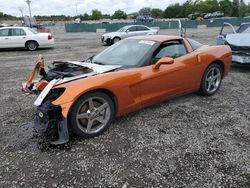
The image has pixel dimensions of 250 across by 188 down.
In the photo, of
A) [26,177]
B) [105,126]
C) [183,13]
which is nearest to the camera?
[26,177]

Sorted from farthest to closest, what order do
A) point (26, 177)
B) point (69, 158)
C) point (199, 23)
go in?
point (199, 23) → point (69, 158) → point (26, 177)

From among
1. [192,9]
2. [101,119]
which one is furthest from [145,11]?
[101,119]

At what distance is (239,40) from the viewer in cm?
785

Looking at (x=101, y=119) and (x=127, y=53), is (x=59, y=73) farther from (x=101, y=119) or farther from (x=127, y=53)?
(x=127, y=53)

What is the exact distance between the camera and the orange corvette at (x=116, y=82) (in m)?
3.37

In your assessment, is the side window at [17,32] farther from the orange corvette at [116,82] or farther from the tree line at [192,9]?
the tree line at [192,9]

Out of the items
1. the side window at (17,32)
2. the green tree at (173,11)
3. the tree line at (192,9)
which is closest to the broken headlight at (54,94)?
the side window at (17,32)

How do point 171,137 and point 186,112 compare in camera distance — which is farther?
point 186,112

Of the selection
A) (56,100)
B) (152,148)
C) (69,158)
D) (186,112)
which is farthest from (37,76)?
(186,112)

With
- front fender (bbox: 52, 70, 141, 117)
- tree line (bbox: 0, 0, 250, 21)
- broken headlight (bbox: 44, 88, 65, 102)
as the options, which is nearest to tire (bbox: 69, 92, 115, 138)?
front fender (bbox: 52, 70, 141, 117)

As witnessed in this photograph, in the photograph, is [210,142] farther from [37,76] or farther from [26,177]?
[37,76]

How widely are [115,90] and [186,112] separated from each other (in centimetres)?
154

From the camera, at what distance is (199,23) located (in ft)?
125

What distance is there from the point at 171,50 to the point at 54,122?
2468mm
